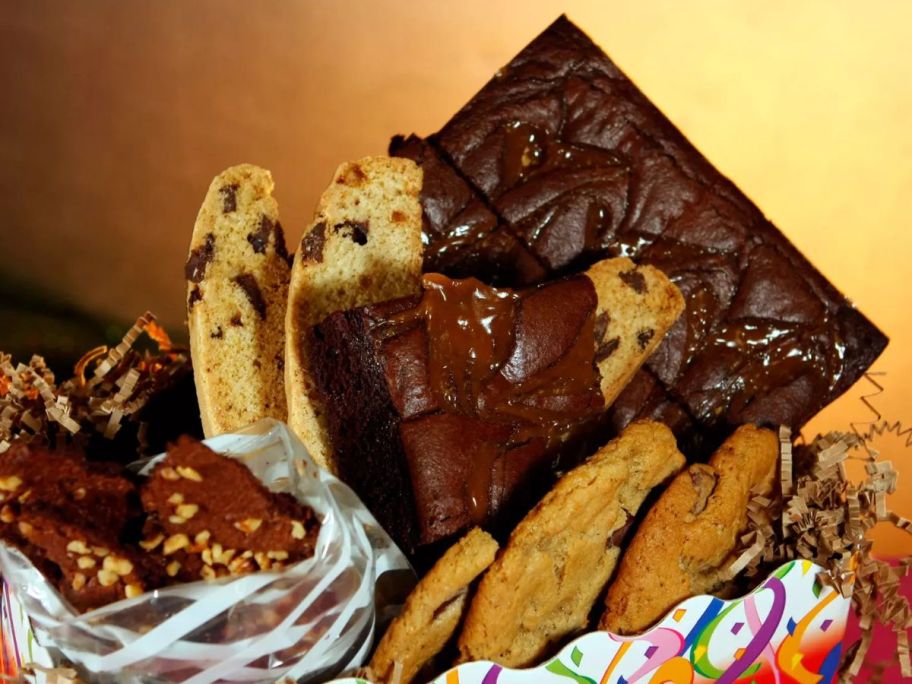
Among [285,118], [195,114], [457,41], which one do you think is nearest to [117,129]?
[195,114]

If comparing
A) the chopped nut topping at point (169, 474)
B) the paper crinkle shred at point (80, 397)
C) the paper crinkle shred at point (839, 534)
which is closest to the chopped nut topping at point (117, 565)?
the chopped nut topping at point (169, 474)

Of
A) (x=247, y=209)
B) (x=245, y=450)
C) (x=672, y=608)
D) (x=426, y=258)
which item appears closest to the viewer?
(x=245, y=450)

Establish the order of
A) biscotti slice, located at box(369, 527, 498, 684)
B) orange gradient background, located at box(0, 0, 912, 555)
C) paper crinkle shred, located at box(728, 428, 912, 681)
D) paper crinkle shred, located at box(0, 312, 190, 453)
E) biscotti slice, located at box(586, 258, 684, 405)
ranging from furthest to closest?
orange gradient background, located at box(0, 0, 912, 555) < paper crinkle shred, located at box(0, 312, 190, 453) < biscotti slice, located at box(586, 258, 684, 405) < paper crinkle shred, located at box(728, 428, 912, 681) < biscotti slice, located at box(369, 527, 498, 684)

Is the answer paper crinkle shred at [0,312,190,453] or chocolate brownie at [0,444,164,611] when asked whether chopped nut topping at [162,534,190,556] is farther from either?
paper crinkle shred at [0,312,190,453]

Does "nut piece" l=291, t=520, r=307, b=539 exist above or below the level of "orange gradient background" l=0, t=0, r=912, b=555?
below

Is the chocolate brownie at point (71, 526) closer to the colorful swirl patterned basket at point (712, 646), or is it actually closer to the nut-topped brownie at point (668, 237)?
the colorful swirl patterned basket at point (712, 646)

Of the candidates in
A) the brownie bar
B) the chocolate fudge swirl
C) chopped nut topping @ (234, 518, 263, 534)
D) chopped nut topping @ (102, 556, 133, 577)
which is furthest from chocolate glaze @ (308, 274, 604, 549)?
chopped nut topping @ (102, 556, 133, 577)

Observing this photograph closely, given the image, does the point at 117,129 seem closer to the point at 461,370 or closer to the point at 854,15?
the point at 461,370
